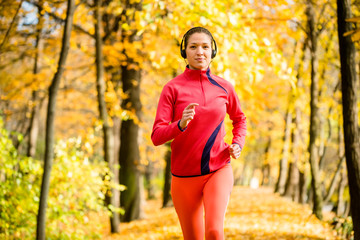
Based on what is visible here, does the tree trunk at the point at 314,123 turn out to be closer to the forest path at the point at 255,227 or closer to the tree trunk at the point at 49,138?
the forest path at the point at 255,227

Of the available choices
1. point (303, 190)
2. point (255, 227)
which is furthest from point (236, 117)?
point (303, 190)

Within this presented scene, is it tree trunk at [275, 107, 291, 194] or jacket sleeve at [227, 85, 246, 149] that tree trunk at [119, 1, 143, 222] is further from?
tree trunk at [275, 107, 291, 194]

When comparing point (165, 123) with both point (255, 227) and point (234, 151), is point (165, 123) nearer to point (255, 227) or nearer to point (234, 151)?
point (234, 151)

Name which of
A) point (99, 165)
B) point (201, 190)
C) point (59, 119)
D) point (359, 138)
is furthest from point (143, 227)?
point (59, 119)

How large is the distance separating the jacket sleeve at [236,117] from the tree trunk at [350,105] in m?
2.14

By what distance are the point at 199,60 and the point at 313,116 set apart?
7.51 metres

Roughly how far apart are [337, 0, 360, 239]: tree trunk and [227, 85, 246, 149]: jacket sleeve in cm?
214

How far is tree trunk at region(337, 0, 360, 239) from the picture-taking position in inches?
182

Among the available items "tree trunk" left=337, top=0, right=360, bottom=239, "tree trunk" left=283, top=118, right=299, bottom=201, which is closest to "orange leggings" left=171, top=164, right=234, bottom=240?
"tree trunk" left=337, top=0, right=360, bottom=239

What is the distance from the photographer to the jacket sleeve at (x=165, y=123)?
2719 millimetres

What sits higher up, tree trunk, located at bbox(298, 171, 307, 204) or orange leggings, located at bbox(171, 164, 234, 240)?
orange leggings, located at bbox(171, 164, 234, 240)

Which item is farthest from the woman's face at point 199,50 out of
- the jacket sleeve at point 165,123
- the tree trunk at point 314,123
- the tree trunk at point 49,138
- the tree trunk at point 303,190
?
the tree trunk at point 303,190

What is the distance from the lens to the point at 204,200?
9.48 feet

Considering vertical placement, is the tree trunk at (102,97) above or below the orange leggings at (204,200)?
above
